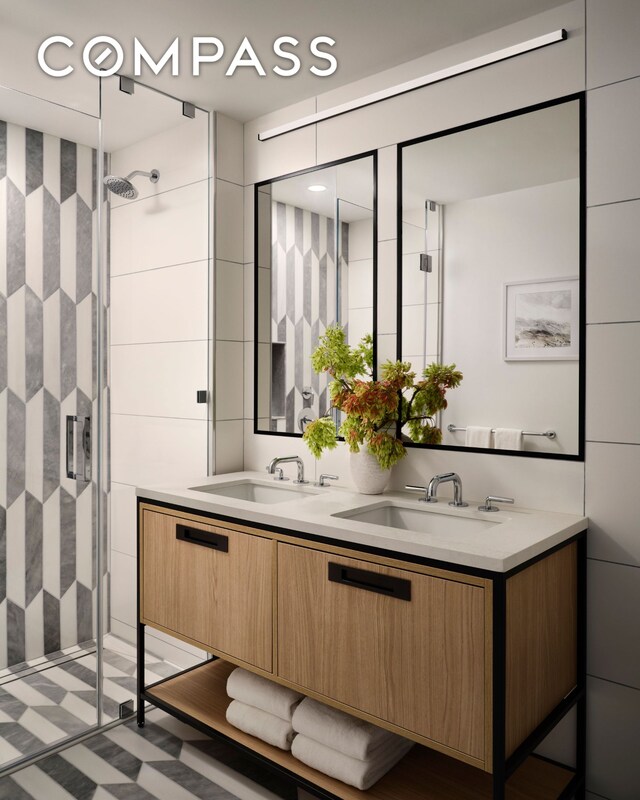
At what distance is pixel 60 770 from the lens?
2.07m

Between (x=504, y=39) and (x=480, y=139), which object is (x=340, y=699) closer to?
(x=480, y=139)

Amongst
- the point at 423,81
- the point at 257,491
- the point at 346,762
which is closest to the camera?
the point at 346,762

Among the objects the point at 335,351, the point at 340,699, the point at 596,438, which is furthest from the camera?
the point at 335,351

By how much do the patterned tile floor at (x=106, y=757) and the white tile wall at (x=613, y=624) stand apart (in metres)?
1.04

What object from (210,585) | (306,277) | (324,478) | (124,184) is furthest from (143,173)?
(210,585)

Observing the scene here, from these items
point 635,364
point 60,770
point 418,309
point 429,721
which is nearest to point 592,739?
point 429,721

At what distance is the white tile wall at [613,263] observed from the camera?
1.81m

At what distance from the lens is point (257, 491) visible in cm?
266

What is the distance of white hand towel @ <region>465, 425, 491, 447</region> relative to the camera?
212cm

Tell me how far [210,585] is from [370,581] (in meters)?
0.68

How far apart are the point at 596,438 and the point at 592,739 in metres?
0.91

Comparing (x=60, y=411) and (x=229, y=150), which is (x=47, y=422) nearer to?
(x=60, y=411)

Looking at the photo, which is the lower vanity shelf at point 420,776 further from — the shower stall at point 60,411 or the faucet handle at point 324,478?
the faucet handle at point 324,478

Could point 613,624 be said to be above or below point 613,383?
below
